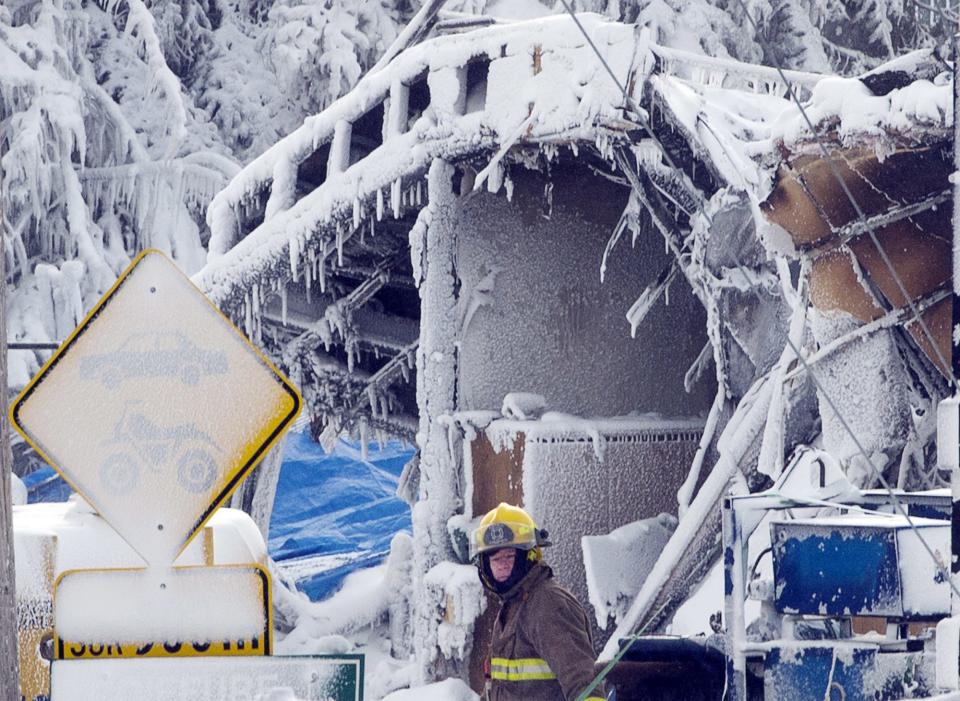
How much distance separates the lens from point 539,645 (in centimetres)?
556

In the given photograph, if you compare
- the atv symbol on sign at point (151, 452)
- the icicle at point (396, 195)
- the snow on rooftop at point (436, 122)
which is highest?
the snow on rooftop at point (436, 122)

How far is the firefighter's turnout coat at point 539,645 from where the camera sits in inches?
215

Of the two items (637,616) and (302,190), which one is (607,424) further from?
(302,190)

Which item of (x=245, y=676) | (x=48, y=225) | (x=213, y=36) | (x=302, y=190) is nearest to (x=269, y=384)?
(x=245, y=676)

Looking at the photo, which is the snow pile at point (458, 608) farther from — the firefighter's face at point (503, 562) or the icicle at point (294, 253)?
the firefighter's face at point (503, 562)

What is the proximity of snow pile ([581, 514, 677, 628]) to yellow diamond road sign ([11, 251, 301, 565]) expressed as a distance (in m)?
5.64

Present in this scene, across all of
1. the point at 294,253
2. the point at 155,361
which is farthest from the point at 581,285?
the point at 155,361

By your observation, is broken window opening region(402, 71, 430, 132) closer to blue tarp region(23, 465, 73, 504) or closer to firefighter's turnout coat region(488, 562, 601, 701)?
Result: firefighter's turnout coat region(488, 562, 601, 701)

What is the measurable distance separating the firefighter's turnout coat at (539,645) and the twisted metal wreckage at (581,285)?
184cm

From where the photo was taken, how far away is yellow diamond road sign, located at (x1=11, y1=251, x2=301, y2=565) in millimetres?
4078

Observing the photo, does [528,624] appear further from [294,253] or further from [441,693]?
[294,253]

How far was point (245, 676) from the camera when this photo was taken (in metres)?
3.79

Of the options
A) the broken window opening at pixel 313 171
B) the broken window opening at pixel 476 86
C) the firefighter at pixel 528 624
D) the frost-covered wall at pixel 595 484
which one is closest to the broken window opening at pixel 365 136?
the broken window opening at pixel 313 171

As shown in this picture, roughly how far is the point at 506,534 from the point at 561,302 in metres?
4.66
